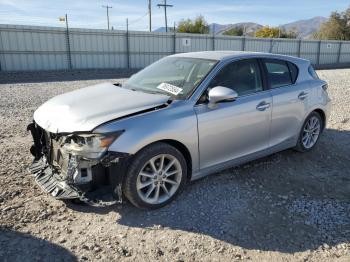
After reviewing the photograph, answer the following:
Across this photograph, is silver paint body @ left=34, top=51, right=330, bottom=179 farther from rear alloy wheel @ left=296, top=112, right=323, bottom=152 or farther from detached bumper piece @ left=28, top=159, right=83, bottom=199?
detached bumper piece @ left=28, top=159, right=83, bottom=199

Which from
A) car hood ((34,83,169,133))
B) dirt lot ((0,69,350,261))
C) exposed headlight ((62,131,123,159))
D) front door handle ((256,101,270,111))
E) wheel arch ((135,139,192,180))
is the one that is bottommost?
dirt lot ((0,69,350,261))

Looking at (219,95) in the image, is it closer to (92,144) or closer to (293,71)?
(92,144)

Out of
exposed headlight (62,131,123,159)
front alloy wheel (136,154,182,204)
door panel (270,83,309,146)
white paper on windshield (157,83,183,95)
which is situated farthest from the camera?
door panel (270,83,309,146)

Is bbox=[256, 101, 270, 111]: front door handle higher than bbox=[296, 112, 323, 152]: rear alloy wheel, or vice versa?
bbox=[256, 101, 270, 111]: front door handle

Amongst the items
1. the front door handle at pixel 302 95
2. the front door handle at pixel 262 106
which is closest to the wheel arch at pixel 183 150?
the front door handle at pixel 262 106

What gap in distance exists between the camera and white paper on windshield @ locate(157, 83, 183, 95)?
13.2 feet

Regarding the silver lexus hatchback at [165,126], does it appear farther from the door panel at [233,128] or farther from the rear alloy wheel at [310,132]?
the rear alloy wheel at [310,132]

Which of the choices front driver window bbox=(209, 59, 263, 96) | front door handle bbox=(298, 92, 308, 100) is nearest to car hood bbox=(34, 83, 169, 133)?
front driver window bbox=(209, 59, 263, 96)

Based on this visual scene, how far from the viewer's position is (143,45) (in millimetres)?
26281

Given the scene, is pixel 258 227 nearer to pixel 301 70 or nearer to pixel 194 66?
pixel 194 66

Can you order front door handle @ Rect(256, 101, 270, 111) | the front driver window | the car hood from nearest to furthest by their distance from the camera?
the car hood, the front driver window, front door handle @ Rect(256, 101, 270, 111)

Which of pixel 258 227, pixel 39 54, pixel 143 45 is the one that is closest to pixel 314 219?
pixel 258 227

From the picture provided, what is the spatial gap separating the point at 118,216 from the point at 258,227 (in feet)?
4.68

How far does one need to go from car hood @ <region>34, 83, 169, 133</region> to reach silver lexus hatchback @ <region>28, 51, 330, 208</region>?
0.04 ft
